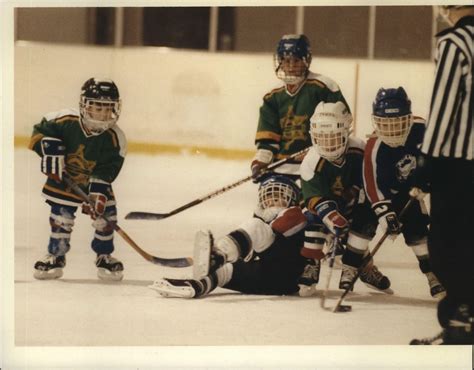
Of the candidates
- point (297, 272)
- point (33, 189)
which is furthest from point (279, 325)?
point (33, 189)

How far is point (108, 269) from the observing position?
10.5 ft

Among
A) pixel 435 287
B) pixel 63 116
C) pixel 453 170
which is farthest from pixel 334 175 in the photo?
pixel 63 116

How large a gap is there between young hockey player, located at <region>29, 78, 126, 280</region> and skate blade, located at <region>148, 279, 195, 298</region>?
140 millimetres

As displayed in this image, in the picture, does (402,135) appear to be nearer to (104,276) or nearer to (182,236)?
(182,236)

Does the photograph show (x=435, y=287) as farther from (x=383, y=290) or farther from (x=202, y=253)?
(x=202, y=253)

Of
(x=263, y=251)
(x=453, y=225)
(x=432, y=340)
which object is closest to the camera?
(x=453, y=225)

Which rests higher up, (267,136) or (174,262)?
(267,136)

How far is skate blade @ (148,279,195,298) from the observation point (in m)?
3.12

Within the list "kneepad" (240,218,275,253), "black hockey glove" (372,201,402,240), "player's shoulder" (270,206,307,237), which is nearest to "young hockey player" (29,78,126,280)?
"kneepad" (240,218,275,253)

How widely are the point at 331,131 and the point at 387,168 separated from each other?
23cm

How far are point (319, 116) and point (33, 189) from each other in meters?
1.02

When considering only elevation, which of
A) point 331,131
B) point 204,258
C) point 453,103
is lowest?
point 204,258

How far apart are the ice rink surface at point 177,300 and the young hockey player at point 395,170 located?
0.19 ft

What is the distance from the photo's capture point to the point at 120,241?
3.21 m
